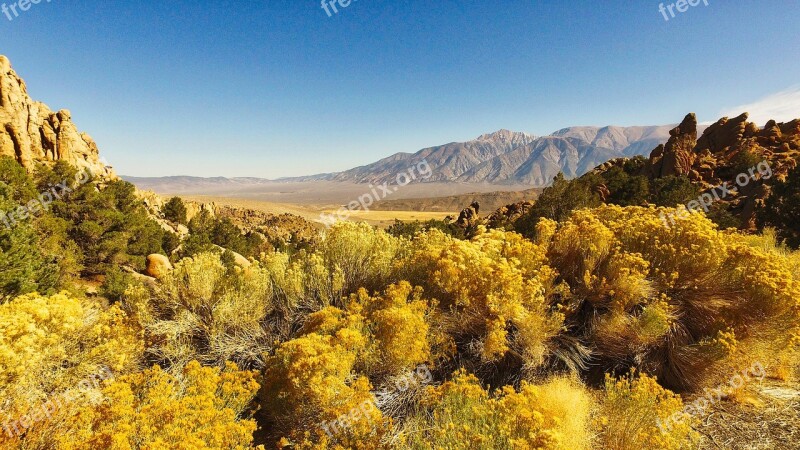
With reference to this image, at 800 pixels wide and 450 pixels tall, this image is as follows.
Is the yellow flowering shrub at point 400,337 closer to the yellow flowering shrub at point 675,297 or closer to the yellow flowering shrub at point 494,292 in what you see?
the yellow flowering shrub at point 494,292

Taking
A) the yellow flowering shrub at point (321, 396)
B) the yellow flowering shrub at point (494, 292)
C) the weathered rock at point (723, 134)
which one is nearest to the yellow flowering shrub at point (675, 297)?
the yellow flowering shrub at point (494, 292)

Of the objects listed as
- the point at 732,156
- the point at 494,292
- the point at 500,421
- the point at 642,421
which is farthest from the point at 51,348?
the point at 732,156

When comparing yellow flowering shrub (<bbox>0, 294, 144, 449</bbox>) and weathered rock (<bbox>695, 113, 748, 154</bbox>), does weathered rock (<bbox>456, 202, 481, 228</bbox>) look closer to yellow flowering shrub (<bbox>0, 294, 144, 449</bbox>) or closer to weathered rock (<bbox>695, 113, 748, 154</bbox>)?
weathered rock (<bbox>695, 113, 748, 154</bbox>)

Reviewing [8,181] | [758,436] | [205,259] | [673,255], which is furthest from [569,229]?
[8,181]

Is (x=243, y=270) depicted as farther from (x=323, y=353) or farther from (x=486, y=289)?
(x=486, y=289)

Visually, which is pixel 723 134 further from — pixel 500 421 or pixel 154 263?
pixel 154 263
